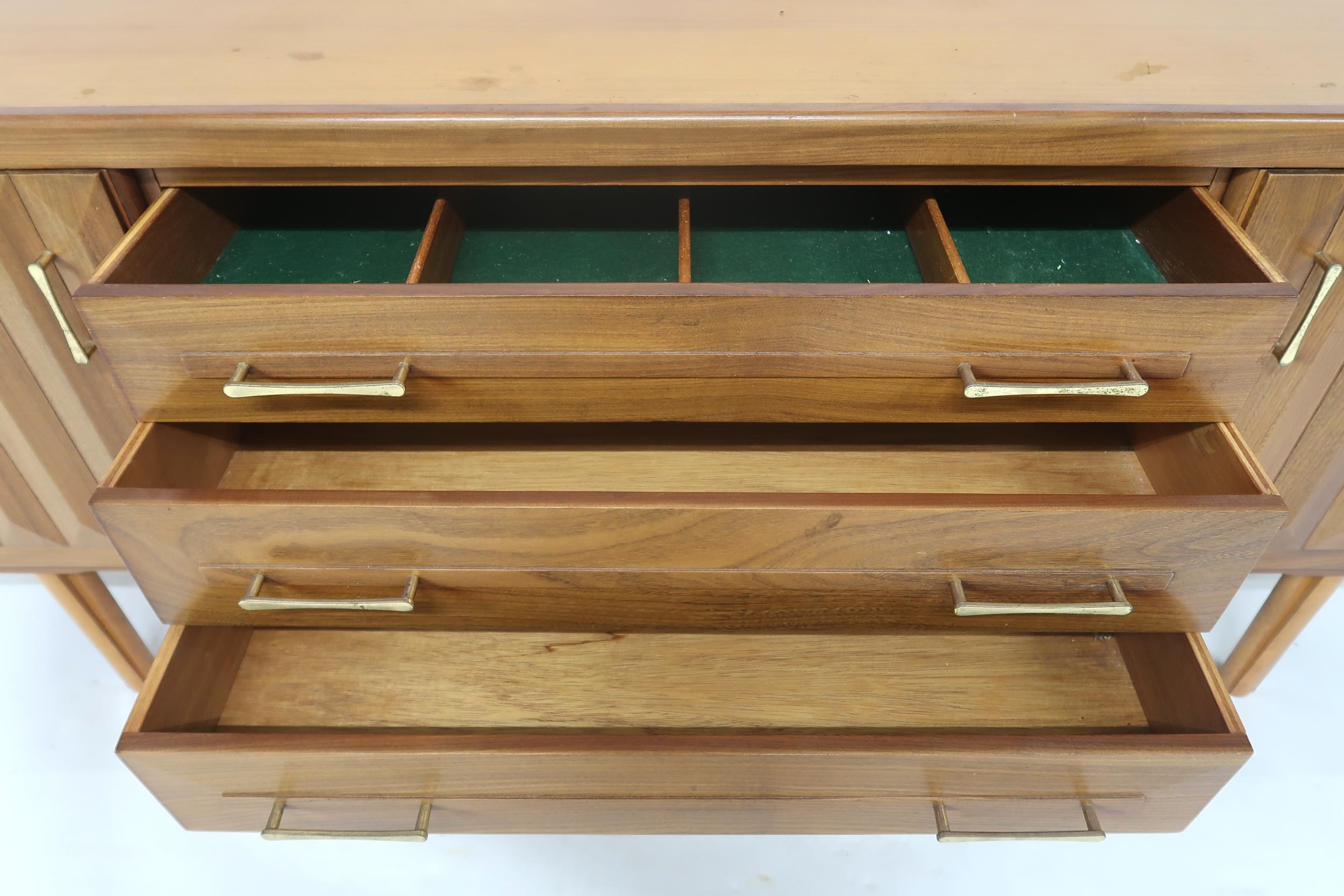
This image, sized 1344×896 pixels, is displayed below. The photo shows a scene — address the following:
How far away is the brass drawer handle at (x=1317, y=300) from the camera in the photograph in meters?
0.68

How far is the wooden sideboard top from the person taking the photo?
63cm

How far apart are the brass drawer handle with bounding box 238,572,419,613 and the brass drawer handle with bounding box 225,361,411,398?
134 mm

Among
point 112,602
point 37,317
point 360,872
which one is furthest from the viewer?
point 112,602

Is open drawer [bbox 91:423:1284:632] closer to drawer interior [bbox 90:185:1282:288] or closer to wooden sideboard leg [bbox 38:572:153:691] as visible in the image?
drawer interior [bbox 90:185:1282:288]

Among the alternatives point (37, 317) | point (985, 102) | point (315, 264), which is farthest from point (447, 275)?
point (985, 102)

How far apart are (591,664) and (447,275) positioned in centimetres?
36

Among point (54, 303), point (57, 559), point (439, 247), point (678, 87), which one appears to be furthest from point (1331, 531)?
point (57, 559)

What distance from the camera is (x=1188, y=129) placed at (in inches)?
24.9

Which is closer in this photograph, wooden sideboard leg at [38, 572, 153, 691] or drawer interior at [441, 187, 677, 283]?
drawer interior at [441, 187, 677, 283]

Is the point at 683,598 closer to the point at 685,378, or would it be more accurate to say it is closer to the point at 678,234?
the point at 685,378

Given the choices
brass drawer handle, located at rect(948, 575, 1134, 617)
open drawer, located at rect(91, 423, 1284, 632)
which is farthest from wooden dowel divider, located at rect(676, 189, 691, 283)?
brass drawer handle, located at rect(948, 575, 1134, 617)

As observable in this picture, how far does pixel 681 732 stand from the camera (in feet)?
2.54

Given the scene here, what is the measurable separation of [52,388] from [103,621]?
1.12ft

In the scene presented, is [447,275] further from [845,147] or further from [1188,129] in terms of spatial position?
[1188,129]
